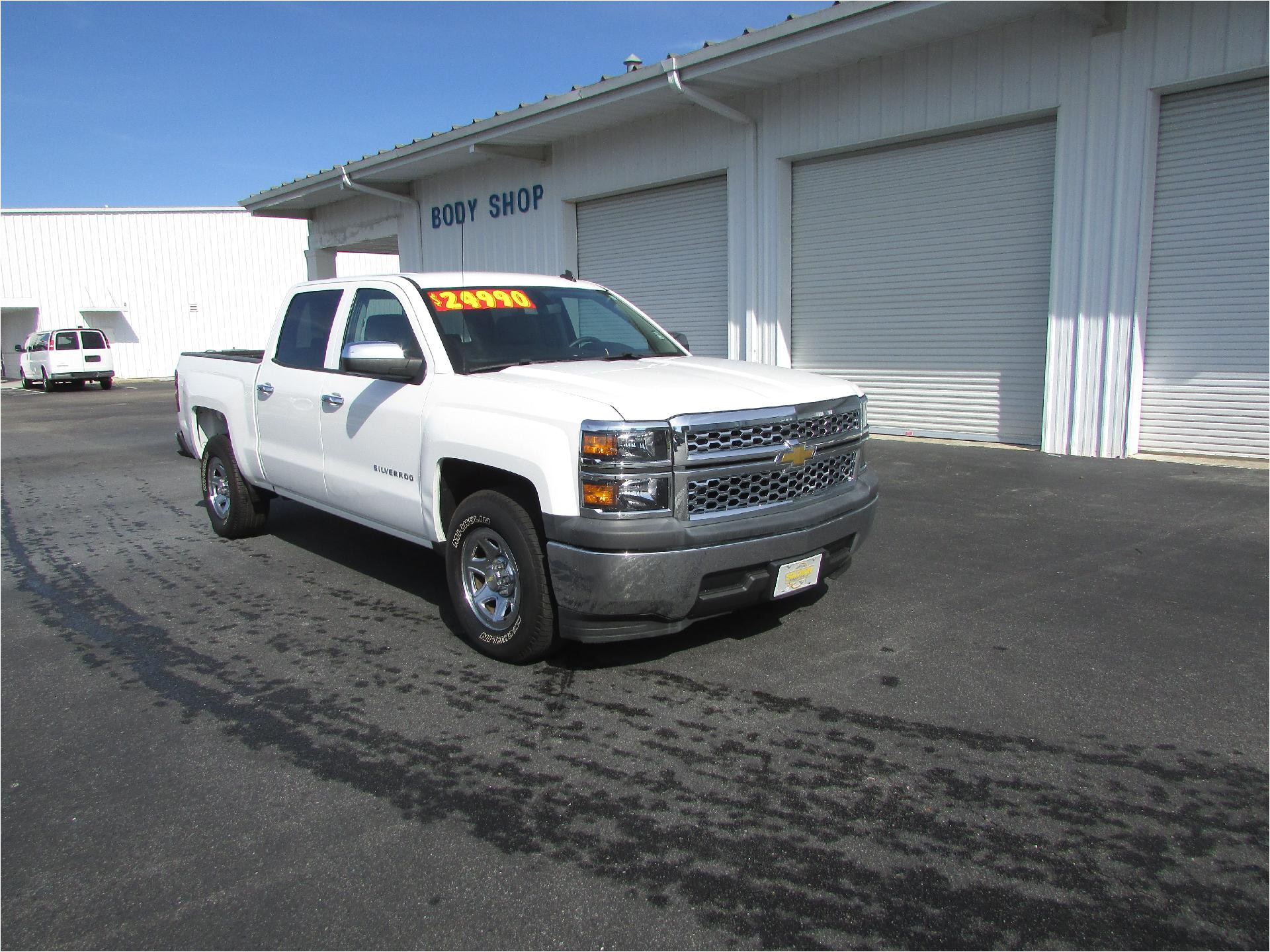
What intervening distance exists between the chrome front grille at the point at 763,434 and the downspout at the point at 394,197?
652 inches

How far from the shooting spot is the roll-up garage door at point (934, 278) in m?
10.5

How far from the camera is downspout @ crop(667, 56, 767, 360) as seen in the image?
12141mm

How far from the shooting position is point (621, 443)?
Answer: 4008 millimetres

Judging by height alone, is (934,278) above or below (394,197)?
below

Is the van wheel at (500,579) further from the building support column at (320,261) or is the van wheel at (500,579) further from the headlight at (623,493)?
the building support column at (320,261)

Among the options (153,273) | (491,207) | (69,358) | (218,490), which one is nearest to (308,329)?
(218,490)

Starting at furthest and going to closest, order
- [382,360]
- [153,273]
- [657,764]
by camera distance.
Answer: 1. [153,273]
2. [382,360]
3. [657,764]

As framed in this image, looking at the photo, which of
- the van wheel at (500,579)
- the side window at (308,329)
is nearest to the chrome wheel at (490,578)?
the van wheel at (500,579)

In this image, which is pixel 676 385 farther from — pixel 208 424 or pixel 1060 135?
pixel 1060 135

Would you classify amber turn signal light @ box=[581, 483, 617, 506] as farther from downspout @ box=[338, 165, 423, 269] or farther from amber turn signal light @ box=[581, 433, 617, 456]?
downspout @ box=[338, 165, 423, 269]

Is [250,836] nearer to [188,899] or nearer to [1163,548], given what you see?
[188,899]

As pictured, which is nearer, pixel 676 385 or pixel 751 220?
pixel 676 385

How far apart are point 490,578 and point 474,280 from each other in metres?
2.03

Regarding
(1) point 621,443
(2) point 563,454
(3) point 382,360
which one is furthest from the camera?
(3) point 382,360
